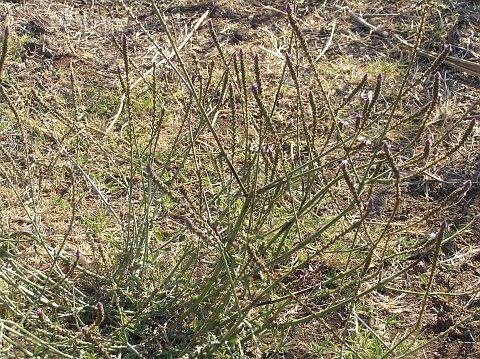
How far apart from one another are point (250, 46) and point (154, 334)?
227 cm

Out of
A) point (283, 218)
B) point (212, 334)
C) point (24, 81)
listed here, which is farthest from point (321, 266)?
point (24, 81)

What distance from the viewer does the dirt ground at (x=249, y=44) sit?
Answer: 293 cm

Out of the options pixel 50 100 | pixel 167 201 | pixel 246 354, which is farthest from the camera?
pixel 50 100

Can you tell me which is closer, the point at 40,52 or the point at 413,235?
the point at 413,235

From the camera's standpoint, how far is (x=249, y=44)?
385cm

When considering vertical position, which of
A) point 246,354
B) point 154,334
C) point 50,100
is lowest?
point 246,354

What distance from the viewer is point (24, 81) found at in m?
3.42

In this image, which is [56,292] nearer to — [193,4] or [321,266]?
[321,266]

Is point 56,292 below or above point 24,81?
below

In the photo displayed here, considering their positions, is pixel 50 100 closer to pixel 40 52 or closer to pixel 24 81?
pixel 24 81

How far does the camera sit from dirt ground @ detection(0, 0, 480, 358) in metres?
2.93

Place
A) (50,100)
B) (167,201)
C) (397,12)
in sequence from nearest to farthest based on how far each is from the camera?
1. (167,201)
2. (50,100)
3. (397,12)

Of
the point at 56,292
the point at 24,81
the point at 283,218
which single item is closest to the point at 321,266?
the point at 283,218

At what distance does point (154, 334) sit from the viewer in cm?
204
